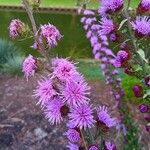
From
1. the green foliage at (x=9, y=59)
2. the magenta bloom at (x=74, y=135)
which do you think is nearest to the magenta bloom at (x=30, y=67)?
the magenta bloom at (x=74, y=135)

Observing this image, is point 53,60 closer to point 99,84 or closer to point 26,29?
point 26,29

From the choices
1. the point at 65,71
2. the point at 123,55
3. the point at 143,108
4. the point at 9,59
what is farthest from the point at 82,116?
the point at 9,59

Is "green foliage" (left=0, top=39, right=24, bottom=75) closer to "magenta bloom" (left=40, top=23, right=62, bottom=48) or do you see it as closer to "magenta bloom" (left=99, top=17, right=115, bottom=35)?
"magenta bloom" (left=99, top=17, right=115, bottom=35)

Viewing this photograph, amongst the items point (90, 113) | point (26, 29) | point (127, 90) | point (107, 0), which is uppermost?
point (127, 90)

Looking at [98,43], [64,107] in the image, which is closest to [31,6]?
[64,107]

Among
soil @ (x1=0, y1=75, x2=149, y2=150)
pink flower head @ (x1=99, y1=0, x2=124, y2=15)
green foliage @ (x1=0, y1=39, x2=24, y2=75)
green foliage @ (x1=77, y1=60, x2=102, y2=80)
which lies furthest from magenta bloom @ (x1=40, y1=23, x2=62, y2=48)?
green foliage @ (x1=77, y1=60, x2=102, y2=80)

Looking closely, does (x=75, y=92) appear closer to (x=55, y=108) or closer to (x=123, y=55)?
(x=55, y=108)
